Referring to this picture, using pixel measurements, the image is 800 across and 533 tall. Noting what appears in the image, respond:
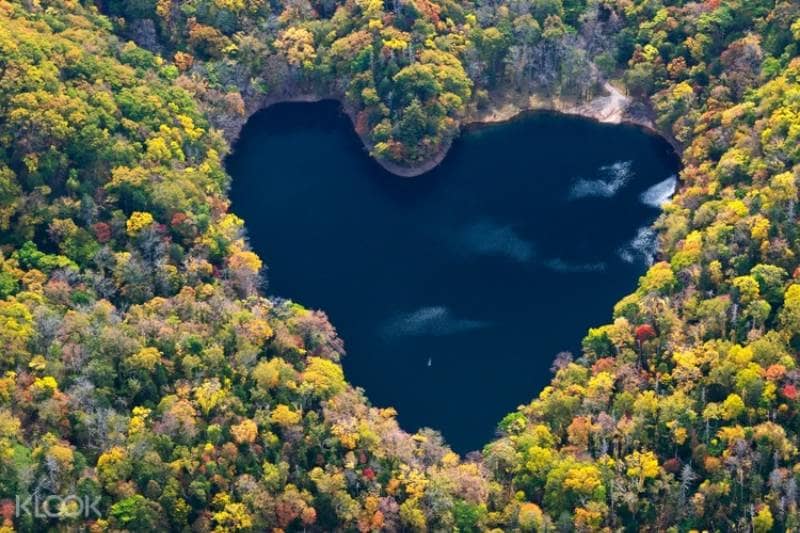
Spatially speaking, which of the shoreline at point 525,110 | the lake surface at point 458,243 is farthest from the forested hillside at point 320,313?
the lake surface at point 458,243

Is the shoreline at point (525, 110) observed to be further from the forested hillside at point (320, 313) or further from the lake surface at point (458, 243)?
the forested hillside at point (320, 313)

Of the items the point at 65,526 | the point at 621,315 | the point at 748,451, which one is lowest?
the point at 65,526

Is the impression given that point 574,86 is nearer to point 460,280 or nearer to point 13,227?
point 460,280

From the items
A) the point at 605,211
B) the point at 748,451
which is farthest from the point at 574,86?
the point at 748,451

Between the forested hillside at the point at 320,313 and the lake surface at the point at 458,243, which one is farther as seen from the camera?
the lake surface at the point at 458,243

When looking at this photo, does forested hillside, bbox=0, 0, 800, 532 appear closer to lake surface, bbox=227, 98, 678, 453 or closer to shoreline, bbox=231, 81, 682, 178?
shoreline, bbox=231, 81, 682, 178

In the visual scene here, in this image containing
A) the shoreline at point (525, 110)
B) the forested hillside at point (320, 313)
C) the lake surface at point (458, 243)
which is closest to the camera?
the forested hillside at point (320, 313)
